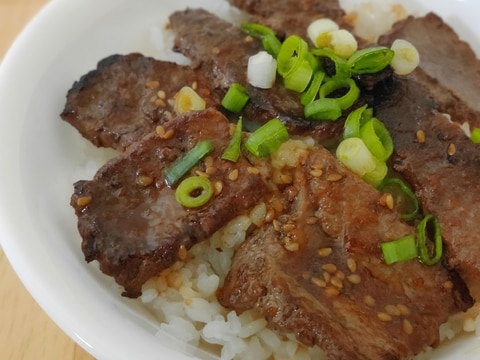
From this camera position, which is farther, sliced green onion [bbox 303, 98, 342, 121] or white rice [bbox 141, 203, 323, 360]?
sliced green onion [bbox 303, 98, 342, 121]

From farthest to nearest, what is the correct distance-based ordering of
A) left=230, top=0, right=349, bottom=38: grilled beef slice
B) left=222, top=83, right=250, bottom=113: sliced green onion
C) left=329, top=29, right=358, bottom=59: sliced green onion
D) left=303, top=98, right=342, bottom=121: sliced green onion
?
left=230, top=0, right=349, bottom=38: grilled beef slice, left=329, top=29, right=358, bottom=59: sliced green onion, left=222, top=83, right=250, bottom=113: sliced green onion, left=303, top=98, right=342, bottom=121: sliced green onion

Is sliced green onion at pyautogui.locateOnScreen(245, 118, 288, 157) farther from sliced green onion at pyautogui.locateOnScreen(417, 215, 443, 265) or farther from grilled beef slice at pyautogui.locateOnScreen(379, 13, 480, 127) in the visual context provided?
grilled beef slice at pyautogui.locateOnScreen(379, 13, 480, 127)

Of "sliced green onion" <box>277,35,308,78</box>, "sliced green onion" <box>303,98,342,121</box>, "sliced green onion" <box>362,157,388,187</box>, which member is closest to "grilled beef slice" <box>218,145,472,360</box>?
"sliced green onion" <box>362,157,388,187</box>

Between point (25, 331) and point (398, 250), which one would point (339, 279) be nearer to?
point (398, 250)

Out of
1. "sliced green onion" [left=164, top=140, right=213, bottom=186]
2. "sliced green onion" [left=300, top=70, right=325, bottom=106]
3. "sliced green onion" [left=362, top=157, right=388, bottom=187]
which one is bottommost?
"sliced green onion" [left=362, top=157, right=388, bottom=187]

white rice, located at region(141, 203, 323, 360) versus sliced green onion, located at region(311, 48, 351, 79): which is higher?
sliced green onion, located at region(311, 48, 351, 79)

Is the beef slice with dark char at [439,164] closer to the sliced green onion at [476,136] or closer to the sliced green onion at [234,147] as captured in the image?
the sliced green onion at [476,136]

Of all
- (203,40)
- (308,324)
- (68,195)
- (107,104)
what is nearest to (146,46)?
(203,40)

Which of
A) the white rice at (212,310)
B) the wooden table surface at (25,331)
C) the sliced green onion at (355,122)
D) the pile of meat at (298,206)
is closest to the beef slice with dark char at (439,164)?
the pile of meat at (298,206)
